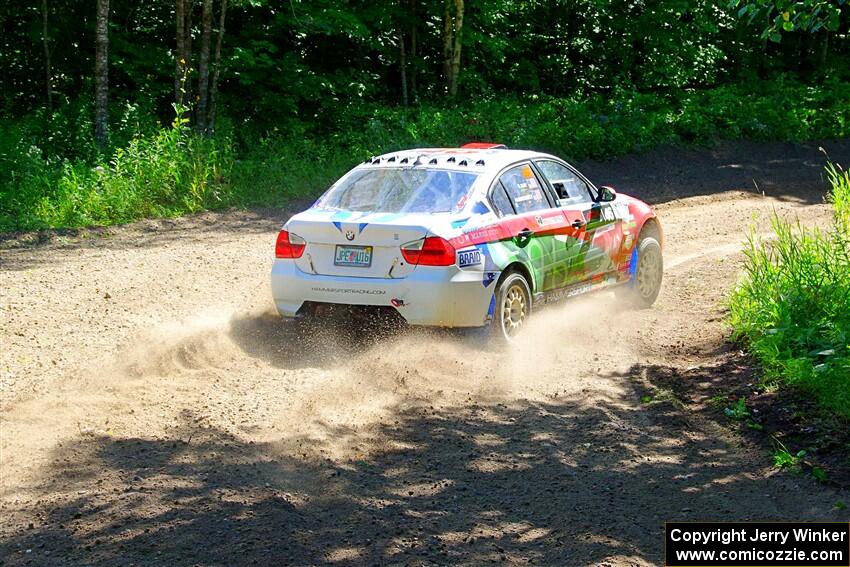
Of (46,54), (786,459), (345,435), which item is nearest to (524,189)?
(345,435)

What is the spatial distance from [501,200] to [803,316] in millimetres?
2725

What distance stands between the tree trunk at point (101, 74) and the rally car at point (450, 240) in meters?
9.74

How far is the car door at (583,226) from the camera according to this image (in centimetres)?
1029

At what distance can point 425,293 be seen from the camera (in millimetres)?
8664

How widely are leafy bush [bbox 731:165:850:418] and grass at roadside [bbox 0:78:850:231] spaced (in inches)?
369

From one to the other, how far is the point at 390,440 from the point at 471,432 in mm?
587

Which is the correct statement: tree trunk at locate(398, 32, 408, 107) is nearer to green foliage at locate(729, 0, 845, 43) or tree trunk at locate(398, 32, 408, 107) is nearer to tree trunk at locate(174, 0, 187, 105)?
tree trunk at locate(174, 0, 187, 105)

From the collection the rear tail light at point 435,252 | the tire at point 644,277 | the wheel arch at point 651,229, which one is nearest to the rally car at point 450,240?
the rear tail light at point 435,252

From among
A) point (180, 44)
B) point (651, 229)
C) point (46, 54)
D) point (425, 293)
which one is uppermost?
point (180, 44)

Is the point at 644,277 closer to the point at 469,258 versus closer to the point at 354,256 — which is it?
the point at 469,258

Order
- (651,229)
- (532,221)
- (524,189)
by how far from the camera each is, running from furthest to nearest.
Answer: (651,229) < (524,189) < (532,221)

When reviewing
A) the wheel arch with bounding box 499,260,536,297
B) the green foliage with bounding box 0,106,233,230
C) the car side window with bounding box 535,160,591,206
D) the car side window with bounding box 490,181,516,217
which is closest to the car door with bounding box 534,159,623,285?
the car side window with bounding box 535,160,591,206

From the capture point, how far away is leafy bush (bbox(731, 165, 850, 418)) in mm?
7910

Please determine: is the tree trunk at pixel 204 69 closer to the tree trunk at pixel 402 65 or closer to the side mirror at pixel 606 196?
the tree trunk at pixel 402 65
